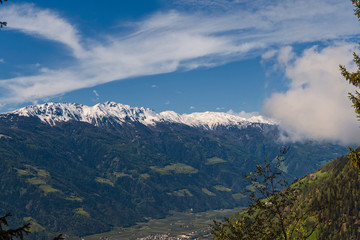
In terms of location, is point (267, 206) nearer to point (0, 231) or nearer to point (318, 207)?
point (318, 207)

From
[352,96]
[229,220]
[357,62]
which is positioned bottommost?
[229,220]

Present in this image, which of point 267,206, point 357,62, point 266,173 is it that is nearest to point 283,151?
point 266,173

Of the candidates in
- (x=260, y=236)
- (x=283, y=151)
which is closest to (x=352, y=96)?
(x=283, y=151)

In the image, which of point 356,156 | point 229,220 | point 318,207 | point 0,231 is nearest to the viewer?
point 0,231

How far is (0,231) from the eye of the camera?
20188 mm

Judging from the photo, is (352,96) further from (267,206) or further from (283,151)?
(267,206)

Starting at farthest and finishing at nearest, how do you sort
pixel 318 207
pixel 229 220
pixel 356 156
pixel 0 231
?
pixel 229 220
pixel 356 156
pixel 318 207
pixel 0 231

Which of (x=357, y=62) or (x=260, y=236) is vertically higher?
(x=357, y=62)

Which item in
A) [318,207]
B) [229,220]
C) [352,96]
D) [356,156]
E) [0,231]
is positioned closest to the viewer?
[0,231]

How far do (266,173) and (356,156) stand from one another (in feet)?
25.3

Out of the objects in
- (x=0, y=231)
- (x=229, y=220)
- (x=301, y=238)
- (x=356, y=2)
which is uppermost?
(x=356, y=2)

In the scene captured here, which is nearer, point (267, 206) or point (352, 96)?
point (267, 206)

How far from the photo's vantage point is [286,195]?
29188 mm

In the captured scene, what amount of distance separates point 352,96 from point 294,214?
12.0 m
